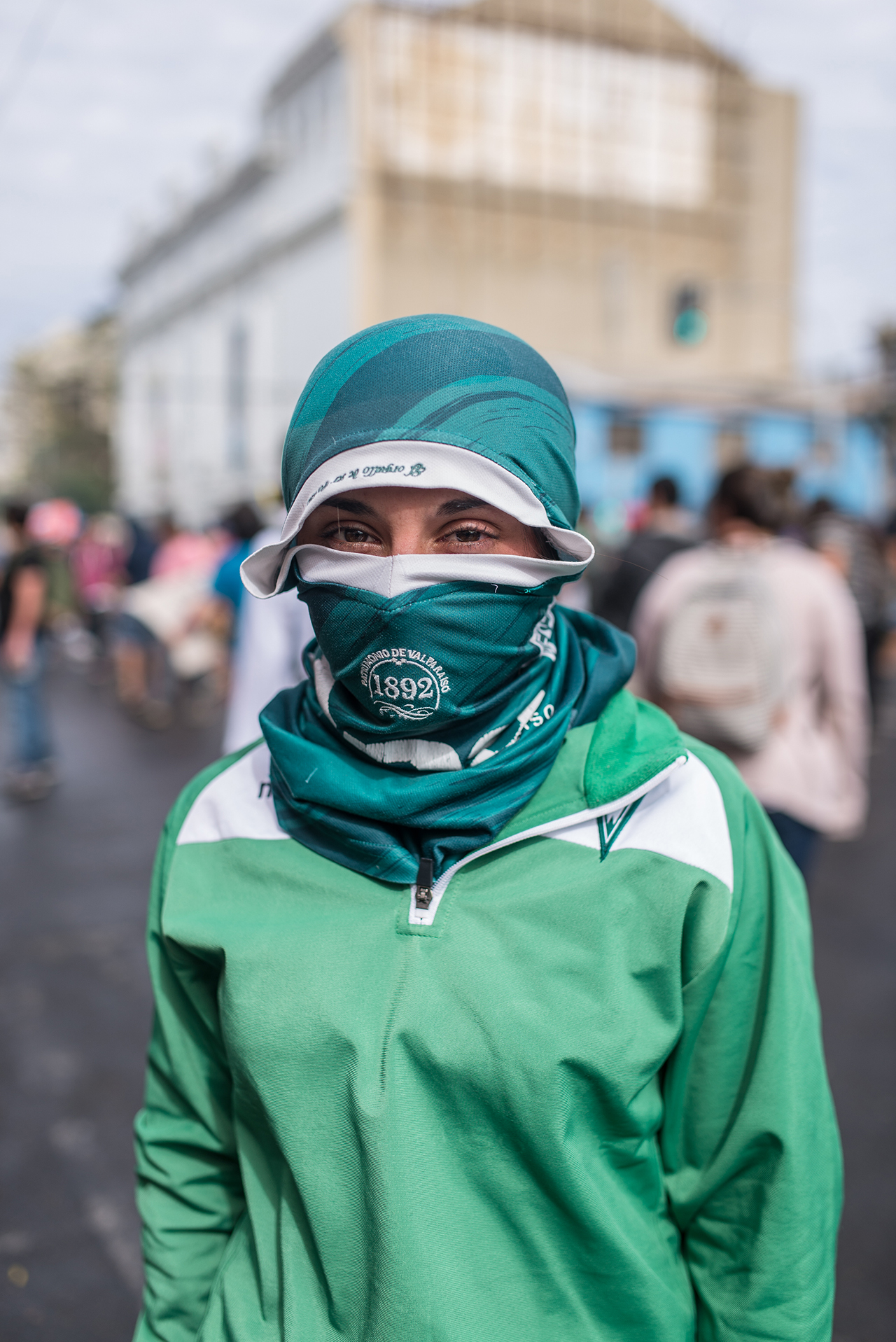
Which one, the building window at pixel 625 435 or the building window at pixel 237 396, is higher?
the building window at pixel 237 396

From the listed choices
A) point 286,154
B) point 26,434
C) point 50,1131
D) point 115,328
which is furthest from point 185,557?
point 26,434

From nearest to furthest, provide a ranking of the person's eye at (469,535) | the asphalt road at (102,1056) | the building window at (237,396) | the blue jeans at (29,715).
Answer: the person's eye at (469,535) → the asphalt road at (102,1056) → the blue jeans at (29,715) → the building window at (237,396)

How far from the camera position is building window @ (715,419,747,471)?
25891mm

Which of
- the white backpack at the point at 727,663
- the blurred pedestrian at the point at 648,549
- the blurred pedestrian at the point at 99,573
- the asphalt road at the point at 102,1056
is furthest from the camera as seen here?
the blurred pedestrian at the point at 99,573

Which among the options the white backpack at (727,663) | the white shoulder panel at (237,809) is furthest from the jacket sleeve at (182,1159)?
the white backpack at (727,663)

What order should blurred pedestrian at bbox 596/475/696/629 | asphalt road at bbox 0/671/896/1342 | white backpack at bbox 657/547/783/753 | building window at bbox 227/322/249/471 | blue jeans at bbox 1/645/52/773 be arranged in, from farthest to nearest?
building window at bbox 227/322/249/471
blue jeans at bbox 1/645/52/773
blurred pedestrian at bbox 596/475/696/629
white backpack at bbox 657/547/783/753
asphalt road at bbox 0/671/896/1342

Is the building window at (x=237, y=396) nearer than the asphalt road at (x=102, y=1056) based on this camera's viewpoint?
No

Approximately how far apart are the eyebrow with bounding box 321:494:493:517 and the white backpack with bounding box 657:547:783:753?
80.9 inches

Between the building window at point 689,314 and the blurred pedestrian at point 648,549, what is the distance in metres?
11.8

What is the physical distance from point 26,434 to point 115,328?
8551 millimetres

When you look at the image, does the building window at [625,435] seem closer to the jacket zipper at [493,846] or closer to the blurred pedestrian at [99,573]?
the blurred pedestrian at [99,573]

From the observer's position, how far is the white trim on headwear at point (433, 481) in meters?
1.22

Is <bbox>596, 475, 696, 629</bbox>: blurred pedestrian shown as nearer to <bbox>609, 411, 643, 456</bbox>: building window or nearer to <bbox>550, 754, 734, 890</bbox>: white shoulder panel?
<bbox>550, 754, 734, 890</bbox>: white shoulder panel

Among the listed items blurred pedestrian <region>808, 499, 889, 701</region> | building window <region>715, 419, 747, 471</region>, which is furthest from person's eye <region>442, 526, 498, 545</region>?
building window <region>715, 419, 747, 471</region>
